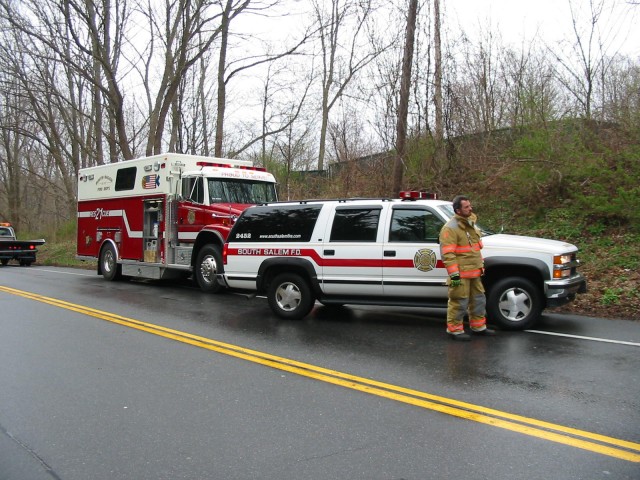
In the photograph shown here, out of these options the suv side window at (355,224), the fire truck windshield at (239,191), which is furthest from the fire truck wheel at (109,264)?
the suv side window at (355,224)

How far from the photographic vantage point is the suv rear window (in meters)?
8.51

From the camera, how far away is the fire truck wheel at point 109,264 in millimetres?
15156

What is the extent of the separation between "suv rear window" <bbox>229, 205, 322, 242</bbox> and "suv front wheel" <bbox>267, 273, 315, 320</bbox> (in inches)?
25.4

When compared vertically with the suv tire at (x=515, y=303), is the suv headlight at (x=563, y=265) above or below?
above

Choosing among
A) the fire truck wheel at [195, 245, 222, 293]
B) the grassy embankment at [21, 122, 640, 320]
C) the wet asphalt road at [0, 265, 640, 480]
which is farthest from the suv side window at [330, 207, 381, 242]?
the fire truck wheel at [195, 245, 222, 293]

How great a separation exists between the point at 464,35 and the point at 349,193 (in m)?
6.42

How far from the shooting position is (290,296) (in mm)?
8539

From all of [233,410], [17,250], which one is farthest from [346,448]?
[17,250]

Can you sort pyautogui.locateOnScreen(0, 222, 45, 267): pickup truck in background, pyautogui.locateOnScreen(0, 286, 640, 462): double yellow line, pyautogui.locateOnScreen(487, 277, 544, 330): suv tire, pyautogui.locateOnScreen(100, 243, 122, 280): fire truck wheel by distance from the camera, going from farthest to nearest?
pyautogui.locateOnScreen(0, 222, 45, 267): pickup truck in background → pyautogui.locateOnScreen(100, 243, 122, 280): fire truck wheel → pyautogui.locateOnScreen(487, 277, 544, 330): suv tire → pyautogui.locateOnScreen(0, 286, 640, 462): double yellow line

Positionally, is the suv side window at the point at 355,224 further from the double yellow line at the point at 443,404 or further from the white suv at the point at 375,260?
the double yellow line at the point at 443,404

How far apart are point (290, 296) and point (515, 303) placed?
3389 millimetres

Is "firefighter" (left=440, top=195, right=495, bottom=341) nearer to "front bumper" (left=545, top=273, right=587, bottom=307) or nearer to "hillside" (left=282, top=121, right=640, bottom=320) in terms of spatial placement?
"front bumper" (left=545, top=273, right=587, bottom=307)

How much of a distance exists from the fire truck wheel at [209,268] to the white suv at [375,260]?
288 centimetres

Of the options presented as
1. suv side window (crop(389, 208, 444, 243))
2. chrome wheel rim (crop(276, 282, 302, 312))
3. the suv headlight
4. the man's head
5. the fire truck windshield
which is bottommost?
chrome wheel rim (crop(276, 282, 302, 312))
